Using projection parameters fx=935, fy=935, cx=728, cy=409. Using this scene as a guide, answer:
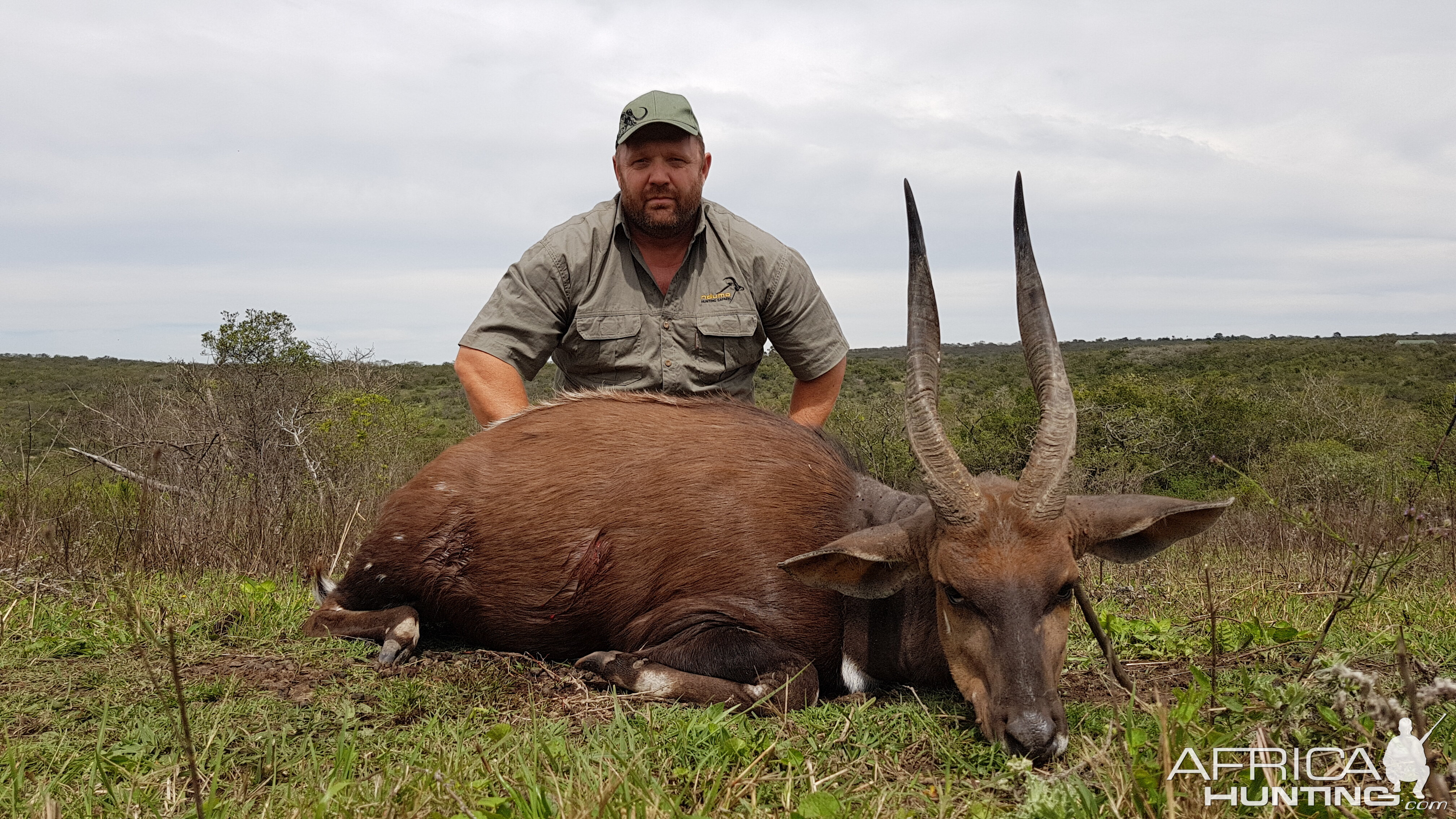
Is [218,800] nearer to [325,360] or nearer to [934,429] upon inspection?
[934,429]

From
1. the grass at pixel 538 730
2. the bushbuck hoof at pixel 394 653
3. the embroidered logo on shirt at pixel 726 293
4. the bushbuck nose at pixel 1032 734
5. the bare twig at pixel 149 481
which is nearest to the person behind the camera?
the grass at pixel 538 730

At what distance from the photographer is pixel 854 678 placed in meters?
3.73

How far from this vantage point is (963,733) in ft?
10.1

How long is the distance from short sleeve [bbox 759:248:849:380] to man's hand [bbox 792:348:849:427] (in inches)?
1.5

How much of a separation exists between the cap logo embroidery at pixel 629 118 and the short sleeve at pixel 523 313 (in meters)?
0.85

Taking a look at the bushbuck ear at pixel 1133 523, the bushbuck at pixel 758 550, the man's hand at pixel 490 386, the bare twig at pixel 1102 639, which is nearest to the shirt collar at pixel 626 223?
the man's hand at pixel 490 386

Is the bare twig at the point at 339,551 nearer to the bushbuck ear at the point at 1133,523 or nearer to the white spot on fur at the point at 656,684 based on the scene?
the white spot on fur at the point at 656,684

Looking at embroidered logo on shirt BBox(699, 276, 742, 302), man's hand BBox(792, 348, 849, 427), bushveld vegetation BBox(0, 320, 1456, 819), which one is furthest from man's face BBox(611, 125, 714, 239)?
bushveld vegetation BBox(0, 320, 1456, 819)

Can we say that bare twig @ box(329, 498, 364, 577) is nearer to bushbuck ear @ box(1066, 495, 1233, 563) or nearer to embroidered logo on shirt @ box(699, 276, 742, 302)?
embroidered logo on shirt @ box(699, 276, 742, 302)

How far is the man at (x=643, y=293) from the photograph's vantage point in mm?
5512

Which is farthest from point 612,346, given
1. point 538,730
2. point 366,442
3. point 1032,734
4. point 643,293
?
point 366,442

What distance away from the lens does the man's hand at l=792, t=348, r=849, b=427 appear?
20.2ft

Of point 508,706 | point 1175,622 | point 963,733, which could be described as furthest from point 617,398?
point 1175,622
